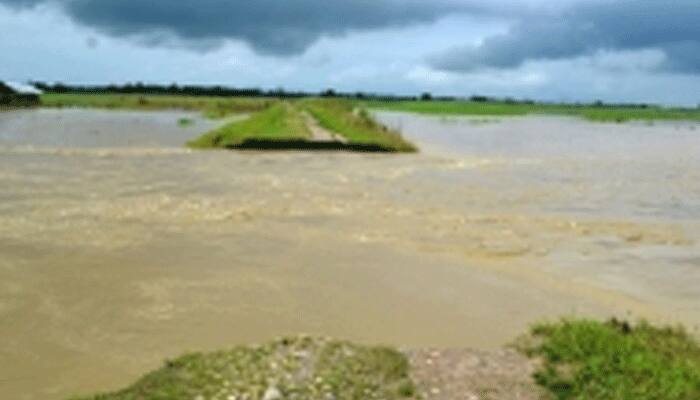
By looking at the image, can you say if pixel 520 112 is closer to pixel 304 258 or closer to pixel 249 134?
pixel 249 134

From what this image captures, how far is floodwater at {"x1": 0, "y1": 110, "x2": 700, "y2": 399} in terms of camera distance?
9383 mm

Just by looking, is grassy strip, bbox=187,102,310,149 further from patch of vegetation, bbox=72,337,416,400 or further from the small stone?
the small stone

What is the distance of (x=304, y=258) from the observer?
44.0ft

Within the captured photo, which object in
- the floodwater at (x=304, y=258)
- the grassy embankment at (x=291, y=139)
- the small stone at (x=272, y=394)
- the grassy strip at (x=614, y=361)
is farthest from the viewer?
the grassy embankment at (x=291, y=139)

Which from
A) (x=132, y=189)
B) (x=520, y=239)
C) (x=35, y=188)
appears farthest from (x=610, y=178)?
(x=35, y=188)

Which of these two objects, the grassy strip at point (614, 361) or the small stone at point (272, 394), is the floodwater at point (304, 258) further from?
the small stone at point (272, 394)

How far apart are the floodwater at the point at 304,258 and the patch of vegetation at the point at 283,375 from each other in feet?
3.35

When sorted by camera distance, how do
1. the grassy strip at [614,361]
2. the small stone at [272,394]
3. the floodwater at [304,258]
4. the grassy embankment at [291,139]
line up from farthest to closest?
the grassy embankment at [291,139]
the floodwater at [304,258]
the grassy strip at [614,361]
the small stone at [272,394]

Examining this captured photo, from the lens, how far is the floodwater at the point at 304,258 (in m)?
9.38

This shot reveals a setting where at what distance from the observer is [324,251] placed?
46.0 feet

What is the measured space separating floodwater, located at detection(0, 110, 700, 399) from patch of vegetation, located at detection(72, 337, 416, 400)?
102cm

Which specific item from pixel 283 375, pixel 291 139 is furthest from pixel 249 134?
pixel 283 375

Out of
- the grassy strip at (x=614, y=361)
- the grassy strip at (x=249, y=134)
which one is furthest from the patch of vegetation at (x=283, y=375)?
the grassy strip at (x=249, y=134)

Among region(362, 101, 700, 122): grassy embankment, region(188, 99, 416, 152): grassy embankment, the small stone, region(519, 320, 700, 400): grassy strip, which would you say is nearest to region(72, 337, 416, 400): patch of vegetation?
the small stone
